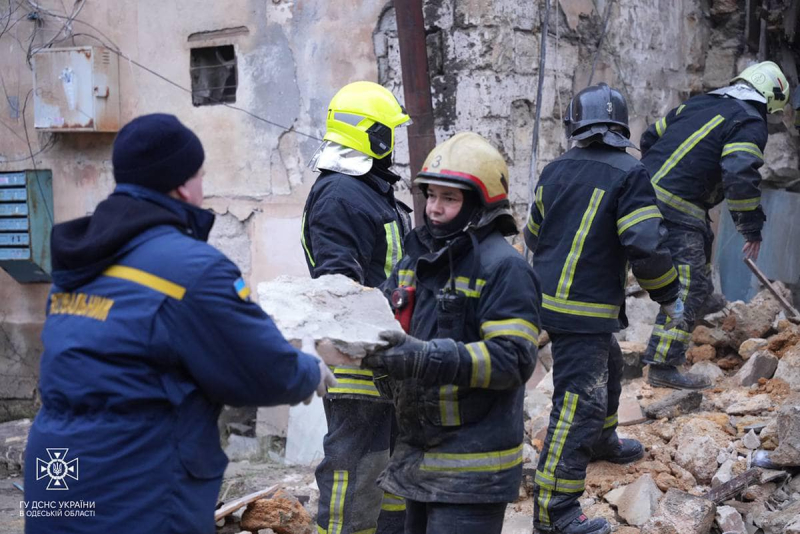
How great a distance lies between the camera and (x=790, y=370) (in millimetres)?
→ 5855

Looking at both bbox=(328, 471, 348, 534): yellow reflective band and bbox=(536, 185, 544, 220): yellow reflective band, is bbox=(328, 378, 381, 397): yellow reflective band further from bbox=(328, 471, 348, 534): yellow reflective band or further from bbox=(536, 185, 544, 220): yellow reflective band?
bbox=(536, 185, 544, 220): yellow reflective band

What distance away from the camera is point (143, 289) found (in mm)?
2150

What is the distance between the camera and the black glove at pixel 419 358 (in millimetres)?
2697

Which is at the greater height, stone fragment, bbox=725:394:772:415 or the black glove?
the black glove

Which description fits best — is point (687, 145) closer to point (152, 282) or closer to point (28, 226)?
point (152, 282)

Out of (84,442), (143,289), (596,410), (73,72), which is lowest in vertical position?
(596,410)

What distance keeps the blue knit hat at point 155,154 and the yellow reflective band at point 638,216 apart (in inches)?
96.4

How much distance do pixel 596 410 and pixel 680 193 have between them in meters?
2.26

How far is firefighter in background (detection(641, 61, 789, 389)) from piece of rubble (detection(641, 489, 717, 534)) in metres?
1.77

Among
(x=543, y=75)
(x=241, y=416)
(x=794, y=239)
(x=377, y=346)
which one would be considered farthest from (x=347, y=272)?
(x=794, y=239)

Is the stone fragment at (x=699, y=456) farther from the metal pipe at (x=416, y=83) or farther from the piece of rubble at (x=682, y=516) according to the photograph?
the metal pipe at (x=416, y=83)

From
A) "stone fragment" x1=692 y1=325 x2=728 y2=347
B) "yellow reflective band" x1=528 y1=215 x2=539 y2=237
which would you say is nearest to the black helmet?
"yellow reflective band" x1=528 y1=215 x2=539 y2=237

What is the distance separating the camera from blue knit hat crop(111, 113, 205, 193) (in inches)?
88.9

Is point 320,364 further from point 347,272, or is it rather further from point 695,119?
point 695,119
